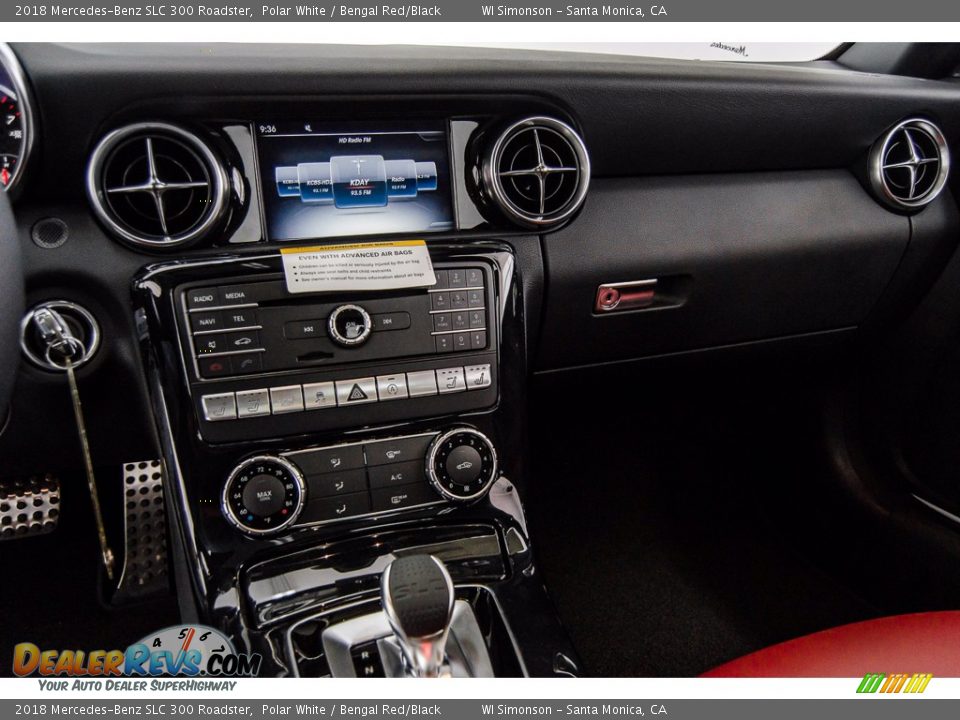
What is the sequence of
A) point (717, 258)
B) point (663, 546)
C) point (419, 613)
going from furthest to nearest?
point (663, 546)
point (717, 258)
point (419, 613)

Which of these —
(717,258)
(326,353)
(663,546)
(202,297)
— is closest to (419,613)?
(326,353)

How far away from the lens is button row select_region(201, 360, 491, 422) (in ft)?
2.83

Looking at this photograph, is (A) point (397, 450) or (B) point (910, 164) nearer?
(A) point (397, 450)

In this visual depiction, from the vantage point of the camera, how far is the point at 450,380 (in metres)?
0.94

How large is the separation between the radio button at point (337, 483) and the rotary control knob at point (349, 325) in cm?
16

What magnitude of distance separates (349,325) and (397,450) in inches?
6.7

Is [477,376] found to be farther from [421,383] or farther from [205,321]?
[205,321]

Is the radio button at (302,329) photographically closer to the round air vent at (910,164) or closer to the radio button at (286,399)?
the radio button at (286,399)

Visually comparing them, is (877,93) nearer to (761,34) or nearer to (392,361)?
(761,34)

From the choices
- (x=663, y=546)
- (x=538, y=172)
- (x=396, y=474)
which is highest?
(x=538, y=172)

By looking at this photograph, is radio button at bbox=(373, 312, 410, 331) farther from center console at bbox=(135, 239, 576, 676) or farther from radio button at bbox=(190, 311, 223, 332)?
radio button at bbox=(190, 311, 223, 332)

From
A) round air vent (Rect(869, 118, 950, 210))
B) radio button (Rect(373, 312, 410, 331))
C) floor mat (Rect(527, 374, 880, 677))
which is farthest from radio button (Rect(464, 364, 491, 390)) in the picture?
round air vent (Rect(869, 118, 950, 210))

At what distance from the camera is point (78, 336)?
2.94 ft

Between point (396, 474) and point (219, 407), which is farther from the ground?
point (219, 407)
